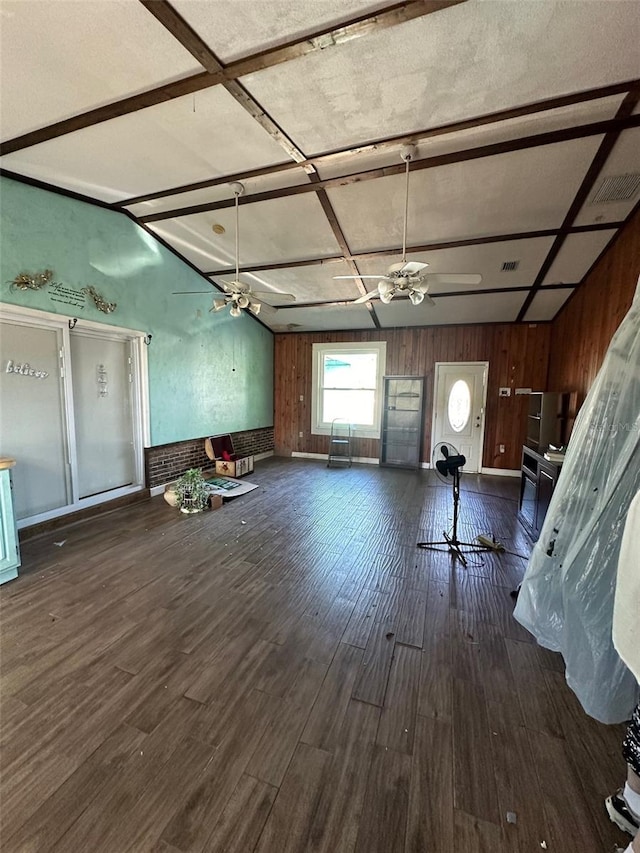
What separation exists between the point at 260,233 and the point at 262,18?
2.38m

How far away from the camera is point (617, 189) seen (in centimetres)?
296

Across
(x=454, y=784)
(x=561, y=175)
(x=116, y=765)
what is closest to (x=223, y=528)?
(x=116, y=765)

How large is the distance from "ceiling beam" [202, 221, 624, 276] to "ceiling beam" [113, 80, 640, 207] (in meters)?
1.51

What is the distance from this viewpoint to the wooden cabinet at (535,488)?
10.3 feet

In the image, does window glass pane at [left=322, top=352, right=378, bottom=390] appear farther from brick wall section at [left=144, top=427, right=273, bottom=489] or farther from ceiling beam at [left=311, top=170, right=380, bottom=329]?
brick wall section at [left=144, top=427, right=273, bottom=489]

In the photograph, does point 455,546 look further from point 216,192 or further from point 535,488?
point 216,192

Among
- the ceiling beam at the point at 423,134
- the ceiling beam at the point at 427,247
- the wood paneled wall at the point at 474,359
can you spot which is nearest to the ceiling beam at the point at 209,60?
the ceiling beam at the point at 423,134

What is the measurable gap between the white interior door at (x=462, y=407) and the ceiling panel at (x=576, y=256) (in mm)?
1943

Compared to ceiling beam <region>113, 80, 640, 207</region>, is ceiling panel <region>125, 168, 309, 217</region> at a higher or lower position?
higher

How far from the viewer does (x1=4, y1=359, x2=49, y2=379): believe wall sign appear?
305cm

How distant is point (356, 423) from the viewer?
23.4ft

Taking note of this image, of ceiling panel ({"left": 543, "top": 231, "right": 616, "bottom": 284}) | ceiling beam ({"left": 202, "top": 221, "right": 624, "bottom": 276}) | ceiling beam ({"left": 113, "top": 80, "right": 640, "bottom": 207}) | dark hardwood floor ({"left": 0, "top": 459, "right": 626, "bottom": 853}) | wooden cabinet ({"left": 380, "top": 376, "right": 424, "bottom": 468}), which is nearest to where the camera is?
dark hardwood floor ({"left": 0, "top": 459, "right": 626, "bottom": 853})

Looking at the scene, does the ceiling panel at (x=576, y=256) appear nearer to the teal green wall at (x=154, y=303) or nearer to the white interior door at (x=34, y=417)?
the teal green wall at (x=154, y=303)

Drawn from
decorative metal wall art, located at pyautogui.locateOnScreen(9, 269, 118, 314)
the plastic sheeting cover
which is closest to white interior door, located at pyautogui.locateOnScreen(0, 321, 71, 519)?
decorative metal wall art, located at pyautogui.locateOnScreen(9, 269, 118, 314)
